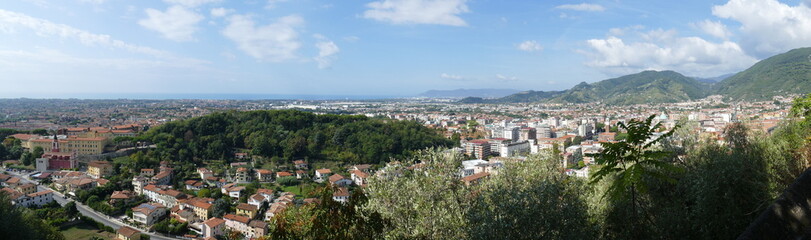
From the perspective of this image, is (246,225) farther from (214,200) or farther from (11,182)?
(11,182)

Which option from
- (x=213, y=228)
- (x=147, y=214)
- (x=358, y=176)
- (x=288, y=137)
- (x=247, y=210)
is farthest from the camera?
(x=288, y=137)

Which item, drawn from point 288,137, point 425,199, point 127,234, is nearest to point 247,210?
point 127,234

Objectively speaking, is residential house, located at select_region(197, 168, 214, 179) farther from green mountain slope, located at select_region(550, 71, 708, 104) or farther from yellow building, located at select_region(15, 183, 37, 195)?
green mountain slope, located at select_region(550, 71, 708, 104)

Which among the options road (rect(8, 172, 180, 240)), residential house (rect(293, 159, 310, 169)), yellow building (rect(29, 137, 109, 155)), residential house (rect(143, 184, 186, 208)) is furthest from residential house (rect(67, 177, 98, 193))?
residential house (rect(293, 159, 310, 169))

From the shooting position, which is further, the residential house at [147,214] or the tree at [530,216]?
the residential house at [147,214]

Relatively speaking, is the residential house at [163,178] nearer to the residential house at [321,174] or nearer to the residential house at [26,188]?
the residential house at [26,188]

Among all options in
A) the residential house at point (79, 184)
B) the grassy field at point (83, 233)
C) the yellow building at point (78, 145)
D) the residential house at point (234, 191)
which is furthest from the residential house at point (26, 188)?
the yellow building at point (78, 145)

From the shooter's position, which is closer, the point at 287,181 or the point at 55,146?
the point at 287,181

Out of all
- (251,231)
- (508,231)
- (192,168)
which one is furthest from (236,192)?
(508,231)
